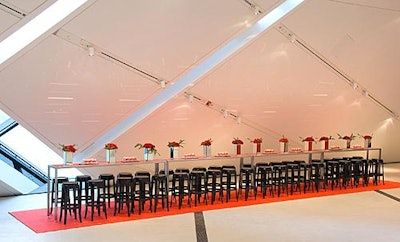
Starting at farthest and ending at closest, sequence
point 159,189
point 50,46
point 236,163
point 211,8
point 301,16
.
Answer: point 236,163 → point 301,16 → point 159,189 → point 211,8 → point 50,46

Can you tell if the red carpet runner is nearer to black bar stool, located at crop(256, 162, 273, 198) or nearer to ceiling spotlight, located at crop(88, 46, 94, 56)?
black bar stool, located at crop(256, 162, 273, 198)

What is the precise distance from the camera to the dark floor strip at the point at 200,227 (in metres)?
5.46

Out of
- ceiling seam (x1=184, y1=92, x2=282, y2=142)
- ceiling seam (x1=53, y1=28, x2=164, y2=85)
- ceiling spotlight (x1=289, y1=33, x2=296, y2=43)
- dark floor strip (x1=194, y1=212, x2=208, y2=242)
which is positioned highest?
ceiling spotlight (x1=289, y1=33, x2=296, y2=43)

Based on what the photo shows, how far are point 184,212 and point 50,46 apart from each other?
319 cm

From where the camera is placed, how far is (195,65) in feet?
25.7

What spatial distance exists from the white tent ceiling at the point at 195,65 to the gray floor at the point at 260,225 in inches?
75.7

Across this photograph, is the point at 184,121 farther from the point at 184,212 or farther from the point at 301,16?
the point at 301,16

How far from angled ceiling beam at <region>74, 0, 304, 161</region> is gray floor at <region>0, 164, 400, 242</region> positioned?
154 cm

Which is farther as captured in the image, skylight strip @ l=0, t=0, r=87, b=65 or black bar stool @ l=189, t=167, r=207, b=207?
black bar stool @ l=189, t=167, r=207, b=207

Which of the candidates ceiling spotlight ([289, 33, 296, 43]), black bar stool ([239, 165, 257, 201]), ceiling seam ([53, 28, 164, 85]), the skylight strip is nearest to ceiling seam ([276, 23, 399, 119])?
ceiling spotlight ([289, 33, 296, 43])

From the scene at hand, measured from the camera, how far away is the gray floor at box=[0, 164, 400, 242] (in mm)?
5547

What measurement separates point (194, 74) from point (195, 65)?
1.39 ft

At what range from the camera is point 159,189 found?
24.5 feet

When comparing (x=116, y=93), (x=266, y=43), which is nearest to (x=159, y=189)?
A: (x=116, y=93)
